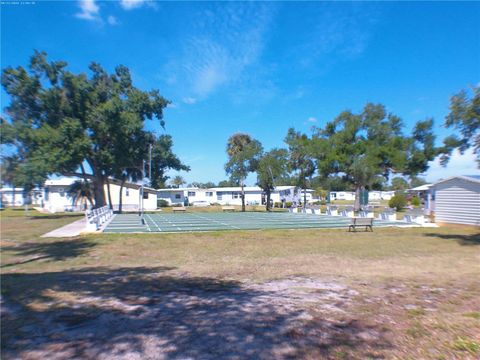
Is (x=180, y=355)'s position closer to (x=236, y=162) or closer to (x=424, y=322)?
(x=424, y=322)

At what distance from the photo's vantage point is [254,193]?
7494 cm

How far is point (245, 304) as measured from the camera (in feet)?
18.7

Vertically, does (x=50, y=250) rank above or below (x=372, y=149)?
below

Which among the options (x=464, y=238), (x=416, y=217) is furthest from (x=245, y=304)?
(x=416, y=217)

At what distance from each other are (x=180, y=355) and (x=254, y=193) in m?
71.2

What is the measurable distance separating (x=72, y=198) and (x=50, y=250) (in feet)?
128

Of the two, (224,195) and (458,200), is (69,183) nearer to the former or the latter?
(224,195)

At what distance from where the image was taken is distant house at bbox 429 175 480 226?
20609mm

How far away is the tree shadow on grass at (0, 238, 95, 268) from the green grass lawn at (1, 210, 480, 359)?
0.15m

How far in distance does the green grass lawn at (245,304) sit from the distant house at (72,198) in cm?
3897

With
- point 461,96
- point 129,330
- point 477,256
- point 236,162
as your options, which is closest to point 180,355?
point 129,330

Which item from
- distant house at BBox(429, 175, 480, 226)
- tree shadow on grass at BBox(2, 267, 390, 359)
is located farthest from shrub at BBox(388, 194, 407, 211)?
tree shadow on grass at BBox(2, 267, 390, 359)

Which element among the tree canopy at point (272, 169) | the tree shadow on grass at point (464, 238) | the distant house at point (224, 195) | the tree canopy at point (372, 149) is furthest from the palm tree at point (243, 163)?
the tree shadow on grass at point (464, 238)

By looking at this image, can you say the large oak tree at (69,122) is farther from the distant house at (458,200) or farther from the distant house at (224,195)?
the distant house at (224,195)
